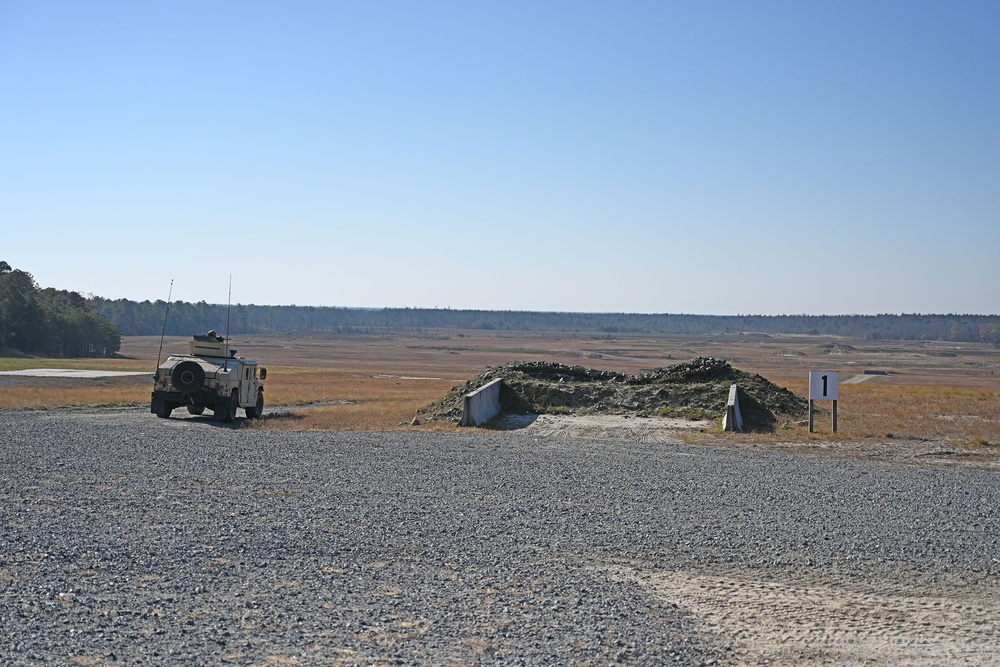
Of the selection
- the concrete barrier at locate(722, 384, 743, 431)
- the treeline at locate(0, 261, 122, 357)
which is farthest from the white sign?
the treeline at locate(0, 261, 122, 357)

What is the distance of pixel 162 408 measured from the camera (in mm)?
28266

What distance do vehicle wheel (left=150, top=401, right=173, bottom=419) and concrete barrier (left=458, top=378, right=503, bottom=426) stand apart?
8.35m

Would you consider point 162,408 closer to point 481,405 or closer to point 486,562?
point 481,405

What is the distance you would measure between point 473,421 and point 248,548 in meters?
16.1

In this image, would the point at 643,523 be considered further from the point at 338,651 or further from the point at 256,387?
the point at 256,387

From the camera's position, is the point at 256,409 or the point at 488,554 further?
the point at 256,409

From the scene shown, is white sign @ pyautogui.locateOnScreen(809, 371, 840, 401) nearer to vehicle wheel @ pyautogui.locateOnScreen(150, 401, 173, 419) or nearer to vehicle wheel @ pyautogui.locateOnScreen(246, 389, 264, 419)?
vehicle wheel @ pyautogui.locateOnScreen(246, 389, 264, 419)

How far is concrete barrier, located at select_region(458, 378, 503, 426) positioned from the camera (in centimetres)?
2675

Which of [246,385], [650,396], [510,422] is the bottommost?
[510,422]

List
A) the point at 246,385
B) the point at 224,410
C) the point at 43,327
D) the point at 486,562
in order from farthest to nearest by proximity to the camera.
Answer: the point at 43,327, the point at 246,385, the point at 224,410, the point at 486,562

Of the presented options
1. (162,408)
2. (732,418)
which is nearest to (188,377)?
(162,408)

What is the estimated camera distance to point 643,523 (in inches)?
508

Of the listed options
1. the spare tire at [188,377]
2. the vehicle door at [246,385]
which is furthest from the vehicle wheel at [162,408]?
the vehicle door at [246,385]

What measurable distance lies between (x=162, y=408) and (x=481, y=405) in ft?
29.4
